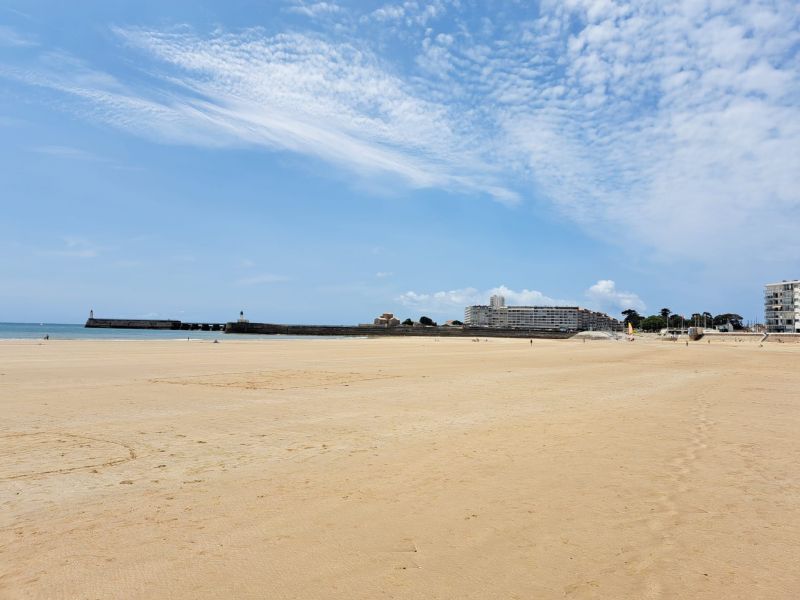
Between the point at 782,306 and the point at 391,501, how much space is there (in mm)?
196667

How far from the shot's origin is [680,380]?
20.5 metres

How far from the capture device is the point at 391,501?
5.52 m

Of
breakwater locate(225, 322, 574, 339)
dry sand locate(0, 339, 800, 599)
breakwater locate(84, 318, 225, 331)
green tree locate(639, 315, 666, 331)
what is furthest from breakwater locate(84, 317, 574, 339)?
dry sand locate(0, 339, 800, 599)

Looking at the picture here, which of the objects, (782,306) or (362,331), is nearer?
(362,331)

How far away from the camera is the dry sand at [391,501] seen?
3.80 m

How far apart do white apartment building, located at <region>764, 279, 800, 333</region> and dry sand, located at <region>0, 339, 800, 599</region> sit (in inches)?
6685

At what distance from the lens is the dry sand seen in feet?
12.5

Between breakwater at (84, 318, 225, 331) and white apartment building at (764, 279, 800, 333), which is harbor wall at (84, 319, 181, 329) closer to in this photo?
breakwater at (84, 318, 225, 331)

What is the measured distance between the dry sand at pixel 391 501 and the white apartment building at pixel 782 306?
6685 inches

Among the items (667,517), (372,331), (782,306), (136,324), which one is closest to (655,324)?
(782,306)

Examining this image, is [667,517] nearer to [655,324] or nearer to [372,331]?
[372,331]

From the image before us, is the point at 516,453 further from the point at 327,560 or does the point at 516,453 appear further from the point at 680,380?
the point at 680,380

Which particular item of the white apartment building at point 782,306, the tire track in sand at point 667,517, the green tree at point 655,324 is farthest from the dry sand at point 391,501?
the green tree at point 655,324

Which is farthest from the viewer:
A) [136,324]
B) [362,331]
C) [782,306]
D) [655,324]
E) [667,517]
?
[655,324]
